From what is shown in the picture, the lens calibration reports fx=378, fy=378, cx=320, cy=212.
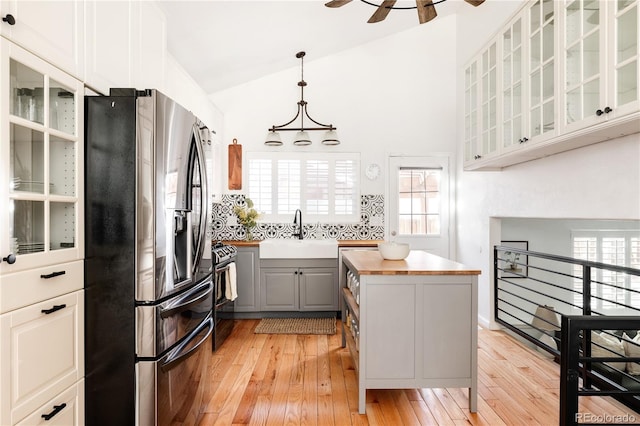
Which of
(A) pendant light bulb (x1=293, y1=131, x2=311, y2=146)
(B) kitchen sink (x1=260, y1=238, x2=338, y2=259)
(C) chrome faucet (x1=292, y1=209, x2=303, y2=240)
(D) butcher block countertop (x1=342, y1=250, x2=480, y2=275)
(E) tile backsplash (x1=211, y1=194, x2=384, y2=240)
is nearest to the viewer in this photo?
(D) butcher block countertop (x1=342, y1=250, x2=480, y2=275)

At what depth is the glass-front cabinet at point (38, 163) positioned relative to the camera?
1335 mm

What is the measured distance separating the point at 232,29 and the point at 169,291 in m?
2.60

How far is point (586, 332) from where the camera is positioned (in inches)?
110

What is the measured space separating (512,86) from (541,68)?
0.43 metres

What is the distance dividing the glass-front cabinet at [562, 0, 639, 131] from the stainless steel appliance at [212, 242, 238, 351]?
306 cm

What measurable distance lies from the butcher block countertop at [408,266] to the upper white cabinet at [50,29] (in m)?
1.92

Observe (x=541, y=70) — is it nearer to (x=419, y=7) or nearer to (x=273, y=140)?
(x=419, y=7)

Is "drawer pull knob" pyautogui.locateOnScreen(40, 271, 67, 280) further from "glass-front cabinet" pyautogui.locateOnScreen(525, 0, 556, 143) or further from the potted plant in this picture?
the potted plant

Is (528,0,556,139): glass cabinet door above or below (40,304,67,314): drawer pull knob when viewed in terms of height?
above

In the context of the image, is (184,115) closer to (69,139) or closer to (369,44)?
(69,139)

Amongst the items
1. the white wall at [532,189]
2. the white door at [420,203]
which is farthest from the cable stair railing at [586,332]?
the white door at [420,203]

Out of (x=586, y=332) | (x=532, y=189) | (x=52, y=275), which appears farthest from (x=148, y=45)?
(x=586, y=332)

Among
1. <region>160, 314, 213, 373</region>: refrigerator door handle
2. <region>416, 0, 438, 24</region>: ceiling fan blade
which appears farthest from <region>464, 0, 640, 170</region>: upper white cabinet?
<region>160, 314, 213, 373</region>: refrigerator door handle

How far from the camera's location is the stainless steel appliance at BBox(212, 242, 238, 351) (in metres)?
3.67
